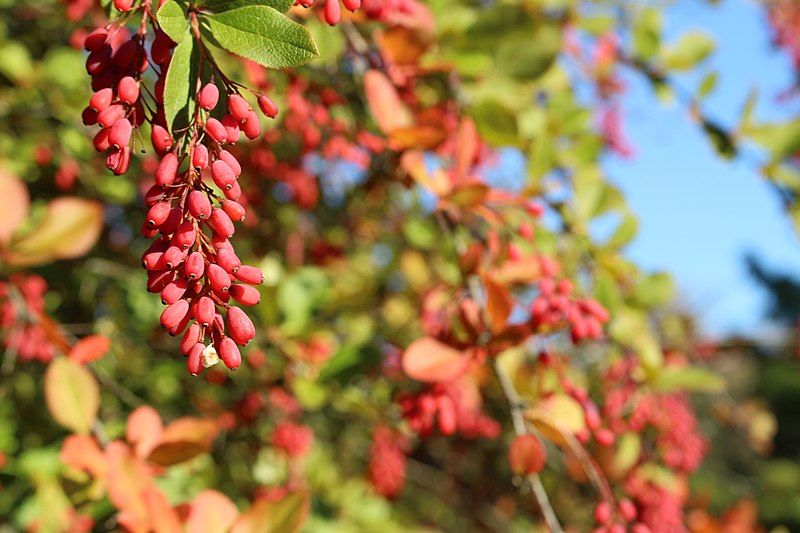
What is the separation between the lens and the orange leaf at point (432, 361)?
1136mm

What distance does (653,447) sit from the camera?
5.79 ft

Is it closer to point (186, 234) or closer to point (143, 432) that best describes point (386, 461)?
point (143, 432)

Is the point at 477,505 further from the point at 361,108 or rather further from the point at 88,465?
the point at 88,465

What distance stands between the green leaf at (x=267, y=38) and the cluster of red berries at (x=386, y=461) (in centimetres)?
184

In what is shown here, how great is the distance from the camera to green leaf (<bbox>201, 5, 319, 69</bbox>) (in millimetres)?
581

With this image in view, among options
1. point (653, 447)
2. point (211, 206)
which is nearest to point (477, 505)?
point (653, 447)

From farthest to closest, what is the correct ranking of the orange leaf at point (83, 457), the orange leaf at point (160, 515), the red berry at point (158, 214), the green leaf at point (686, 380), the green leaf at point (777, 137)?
the green leaf at point (777, 137), the green leaf at point (686, 380), the orange leaf at point (83, 457), the orange leaf at point (160, 515), the red berry at point (158, 214)

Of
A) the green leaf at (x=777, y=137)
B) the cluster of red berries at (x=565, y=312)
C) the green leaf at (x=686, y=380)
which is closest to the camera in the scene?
the cluster of red berries at (x=565, y=312)

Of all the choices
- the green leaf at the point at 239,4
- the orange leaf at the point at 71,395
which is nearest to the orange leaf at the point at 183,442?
the orange leaf at the point at 71,395

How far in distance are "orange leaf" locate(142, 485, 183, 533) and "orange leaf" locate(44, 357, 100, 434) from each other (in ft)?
1.09

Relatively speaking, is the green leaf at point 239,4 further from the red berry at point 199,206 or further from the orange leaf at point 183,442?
the orange leaf at point 183,442

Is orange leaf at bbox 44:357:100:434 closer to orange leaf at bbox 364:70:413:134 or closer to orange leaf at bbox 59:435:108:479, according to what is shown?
orange leaf at bbox 59:435:108:479

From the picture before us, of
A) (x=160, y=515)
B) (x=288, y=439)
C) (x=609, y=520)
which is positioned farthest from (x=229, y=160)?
(x=288, y=439)

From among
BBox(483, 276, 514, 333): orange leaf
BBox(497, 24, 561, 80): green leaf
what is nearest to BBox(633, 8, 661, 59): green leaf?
BBox(497, 24, 561, 80): green leaf
